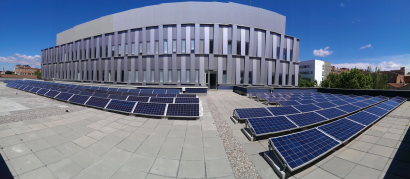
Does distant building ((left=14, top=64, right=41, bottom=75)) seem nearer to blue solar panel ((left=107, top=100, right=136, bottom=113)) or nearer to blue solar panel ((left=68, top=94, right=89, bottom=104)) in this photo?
blue solar panel ((left=68, top=94, right=89, bottom=104))

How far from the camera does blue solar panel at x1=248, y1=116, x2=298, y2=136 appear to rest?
193 inches

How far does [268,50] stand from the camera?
27.0 meters

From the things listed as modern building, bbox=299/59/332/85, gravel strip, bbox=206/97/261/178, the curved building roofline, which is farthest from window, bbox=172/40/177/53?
modern building, bbox=299/59/332/85

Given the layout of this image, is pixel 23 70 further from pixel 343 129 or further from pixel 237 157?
pixel 343 129

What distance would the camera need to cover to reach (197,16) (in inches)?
1002

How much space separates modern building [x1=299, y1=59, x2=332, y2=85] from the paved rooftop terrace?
83.9 meters

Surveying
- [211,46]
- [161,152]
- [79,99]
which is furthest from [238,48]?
[161,152]

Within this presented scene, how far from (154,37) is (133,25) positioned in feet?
22.5

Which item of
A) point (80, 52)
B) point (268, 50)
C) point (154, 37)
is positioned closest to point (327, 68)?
point (268, 50)

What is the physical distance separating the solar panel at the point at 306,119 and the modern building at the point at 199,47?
18924mm

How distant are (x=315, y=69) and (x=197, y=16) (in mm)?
77316

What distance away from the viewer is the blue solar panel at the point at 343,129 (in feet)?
14.3

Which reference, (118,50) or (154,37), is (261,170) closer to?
(154,37)

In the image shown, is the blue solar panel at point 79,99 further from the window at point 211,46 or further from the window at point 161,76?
Result: the window at point 211,46
